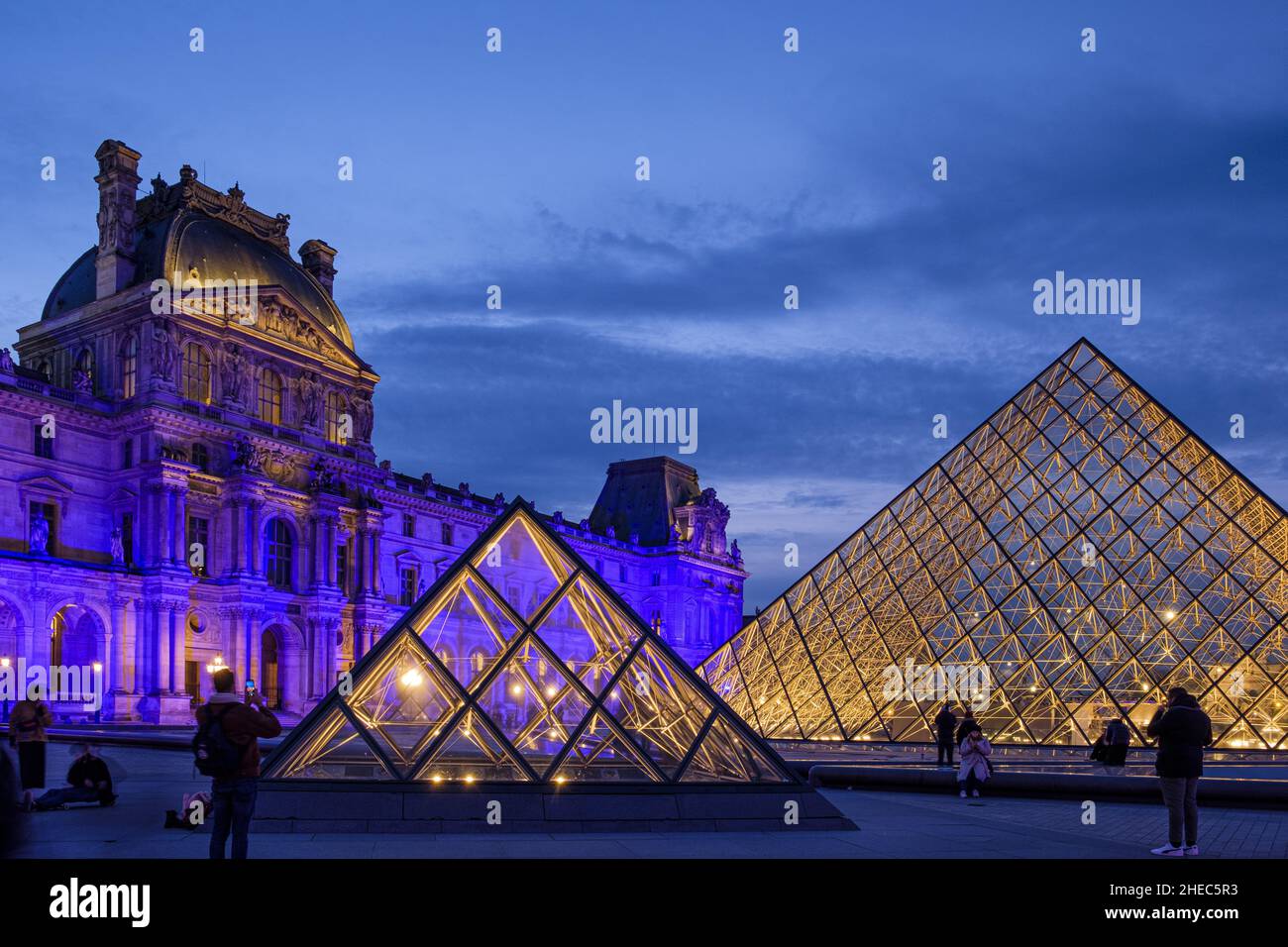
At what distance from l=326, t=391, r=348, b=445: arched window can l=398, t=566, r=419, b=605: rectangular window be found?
965 cm

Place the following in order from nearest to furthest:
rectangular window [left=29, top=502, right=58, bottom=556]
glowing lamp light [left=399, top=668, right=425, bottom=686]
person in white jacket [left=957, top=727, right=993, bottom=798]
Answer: glowing lamp light [left=399, top=668, right=425, bottom=686] → person in white jacket [left=957, top=727, right=993, bottom=798] → rectangular window [left=29, top=502, right=58, bottom=556]

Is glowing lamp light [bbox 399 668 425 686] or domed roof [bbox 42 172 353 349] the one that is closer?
glowing lamp light [bbox 399 668 425 686]

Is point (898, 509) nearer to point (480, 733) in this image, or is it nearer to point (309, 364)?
point (480, 733)

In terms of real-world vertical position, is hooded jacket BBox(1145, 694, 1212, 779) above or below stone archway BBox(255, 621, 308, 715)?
above

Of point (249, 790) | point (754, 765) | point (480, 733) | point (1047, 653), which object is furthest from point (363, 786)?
point (1047, 653)

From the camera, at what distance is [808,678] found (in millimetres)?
27875

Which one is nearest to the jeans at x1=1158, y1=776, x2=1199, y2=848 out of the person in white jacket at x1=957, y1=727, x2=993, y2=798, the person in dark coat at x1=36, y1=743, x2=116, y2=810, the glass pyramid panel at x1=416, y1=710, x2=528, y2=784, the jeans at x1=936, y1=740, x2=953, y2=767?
the glass pyramid panel at x1=416, y1=710, x2=528, y2=784

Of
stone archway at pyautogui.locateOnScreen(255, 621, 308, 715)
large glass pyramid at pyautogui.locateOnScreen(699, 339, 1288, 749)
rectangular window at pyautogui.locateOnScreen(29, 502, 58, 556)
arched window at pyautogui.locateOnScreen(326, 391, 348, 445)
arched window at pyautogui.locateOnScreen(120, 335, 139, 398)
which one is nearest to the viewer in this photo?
large glass pyramid at pyautogui.locateOnScreen(699, 339, 1288, 749)

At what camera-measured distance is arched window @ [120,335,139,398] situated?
49719 millimetres

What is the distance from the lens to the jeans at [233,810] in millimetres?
7879

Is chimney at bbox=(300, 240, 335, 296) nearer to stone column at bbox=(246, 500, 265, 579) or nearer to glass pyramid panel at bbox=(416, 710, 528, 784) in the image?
stone column at bbox=(246, 500, 265, 579)

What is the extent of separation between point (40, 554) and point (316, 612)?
526 inches

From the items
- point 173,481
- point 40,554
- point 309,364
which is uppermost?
point 309,364
